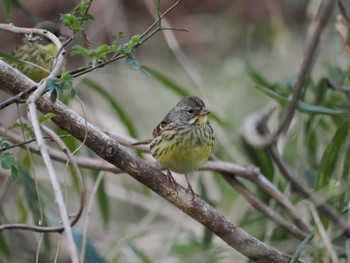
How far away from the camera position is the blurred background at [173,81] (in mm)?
4207

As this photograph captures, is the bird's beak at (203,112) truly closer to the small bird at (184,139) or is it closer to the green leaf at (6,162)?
the small bird at (184,139)

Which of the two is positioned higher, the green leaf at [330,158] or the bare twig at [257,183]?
the green leaf at [330,158]

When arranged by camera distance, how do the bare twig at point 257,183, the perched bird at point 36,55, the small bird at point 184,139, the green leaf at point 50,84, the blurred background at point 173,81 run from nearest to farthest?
the green leaf at point 50,84, the small bird at point 184,139, the bare twig at point 257,183, the perched bird at point 36,55, the blurred background at point 173,81

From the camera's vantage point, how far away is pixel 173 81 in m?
4.79

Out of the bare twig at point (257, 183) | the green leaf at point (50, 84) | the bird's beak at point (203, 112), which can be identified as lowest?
the bare twig at point (257, 183)

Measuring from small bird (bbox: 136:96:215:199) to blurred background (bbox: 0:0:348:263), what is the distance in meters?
0.58

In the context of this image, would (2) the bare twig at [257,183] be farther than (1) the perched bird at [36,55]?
No

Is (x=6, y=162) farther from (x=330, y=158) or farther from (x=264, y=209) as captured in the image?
(x=330, y=158)

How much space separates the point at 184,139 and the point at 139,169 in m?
0.80

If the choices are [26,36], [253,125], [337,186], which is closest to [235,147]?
[253,125]

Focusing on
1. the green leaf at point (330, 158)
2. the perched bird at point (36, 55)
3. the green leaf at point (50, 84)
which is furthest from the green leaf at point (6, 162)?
the green leaf at point (330, 158)

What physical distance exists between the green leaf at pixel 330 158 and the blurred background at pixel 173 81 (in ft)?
2.18

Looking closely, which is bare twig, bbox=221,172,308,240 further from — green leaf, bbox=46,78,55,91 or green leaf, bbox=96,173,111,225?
green leaf, bbox=46,78,55,91

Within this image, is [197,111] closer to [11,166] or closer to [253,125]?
[253,125]
